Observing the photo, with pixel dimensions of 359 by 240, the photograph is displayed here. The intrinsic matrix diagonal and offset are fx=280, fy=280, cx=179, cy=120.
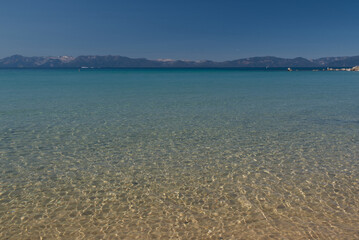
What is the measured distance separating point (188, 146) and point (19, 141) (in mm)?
6898

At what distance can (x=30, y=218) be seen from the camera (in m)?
6.05

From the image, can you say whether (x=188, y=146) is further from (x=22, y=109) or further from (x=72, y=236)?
(x=22, y=109)

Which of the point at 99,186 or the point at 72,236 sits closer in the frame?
the point at 72,236

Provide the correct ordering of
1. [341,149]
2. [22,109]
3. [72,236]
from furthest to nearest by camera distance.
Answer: [22,109] → [341,149] → [72,236]

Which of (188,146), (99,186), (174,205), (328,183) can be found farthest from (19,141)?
(328,183)

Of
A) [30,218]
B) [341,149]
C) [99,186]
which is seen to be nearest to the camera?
[30,218]

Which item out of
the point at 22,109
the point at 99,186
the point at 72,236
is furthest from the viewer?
the point at 22,109

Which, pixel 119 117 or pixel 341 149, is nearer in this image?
pixel 341 149

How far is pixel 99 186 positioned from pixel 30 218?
188cm

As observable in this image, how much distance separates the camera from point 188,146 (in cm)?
1103

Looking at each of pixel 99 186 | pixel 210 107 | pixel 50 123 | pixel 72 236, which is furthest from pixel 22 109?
pixel 72 236

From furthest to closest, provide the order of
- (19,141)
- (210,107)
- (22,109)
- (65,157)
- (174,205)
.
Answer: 1. (210,107)
2. (22,109)
3. (19,141)
4. (65,157)
5. (174,205)

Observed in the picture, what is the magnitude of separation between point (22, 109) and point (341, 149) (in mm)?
19226

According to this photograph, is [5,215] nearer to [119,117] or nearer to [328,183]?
[328,183]
